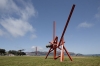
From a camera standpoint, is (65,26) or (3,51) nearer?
(65,26)

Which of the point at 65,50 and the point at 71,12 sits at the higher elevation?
the point at 71,12

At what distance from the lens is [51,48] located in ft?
121

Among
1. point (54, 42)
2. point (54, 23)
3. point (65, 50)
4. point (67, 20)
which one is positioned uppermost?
point (54, 23)

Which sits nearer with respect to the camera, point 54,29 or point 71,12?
point 71,12

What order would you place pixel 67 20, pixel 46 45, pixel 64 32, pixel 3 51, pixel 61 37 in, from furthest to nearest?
pixel 3 51 < pixel 46 45 < pixel 61 37 < pixel 64 32 < pixel 67 20

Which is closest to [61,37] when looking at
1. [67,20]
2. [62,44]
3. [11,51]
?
[62,44]

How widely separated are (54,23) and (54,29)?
1.80 metres

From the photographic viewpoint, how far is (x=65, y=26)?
A: 82.2 feet

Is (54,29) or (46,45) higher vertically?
(54,29)

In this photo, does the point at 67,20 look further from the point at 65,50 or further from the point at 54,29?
the point at 54,29

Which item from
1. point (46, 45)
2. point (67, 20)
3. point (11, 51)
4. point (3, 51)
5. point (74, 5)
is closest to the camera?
point (74, 5)

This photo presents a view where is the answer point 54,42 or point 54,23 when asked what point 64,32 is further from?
point 54,23

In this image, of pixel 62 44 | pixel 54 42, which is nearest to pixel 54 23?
pixel 54 42

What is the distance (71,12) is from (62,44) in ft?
32.2
